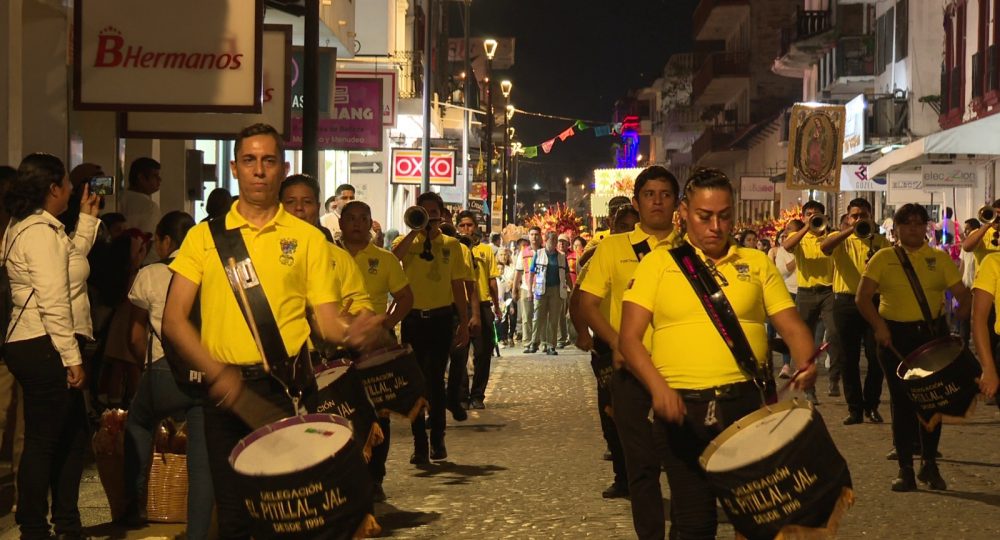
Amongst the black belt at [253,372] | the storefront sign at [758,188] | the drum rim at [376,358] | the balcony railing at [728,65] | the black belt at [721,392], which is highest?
the balcony railing at [728,65]

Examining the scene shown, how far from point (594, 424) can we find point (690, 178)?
7811 millimetres

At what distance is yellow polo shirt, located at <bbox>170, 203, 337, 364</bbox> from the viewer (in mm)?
5879

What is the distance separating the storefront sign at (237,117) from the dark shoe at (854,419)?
18.4 feet

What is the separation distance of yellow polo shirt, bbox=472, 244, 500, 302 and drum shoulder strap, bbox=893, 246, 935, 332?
23.6 ft

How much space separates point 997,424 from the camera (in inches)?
553

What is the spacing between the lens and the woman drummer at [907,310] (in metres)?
10.2

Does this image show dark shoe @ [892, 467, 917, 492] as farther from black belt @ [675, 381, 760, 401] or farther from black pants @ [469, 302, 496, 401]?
black pants @ [469, 302, 496, 401]

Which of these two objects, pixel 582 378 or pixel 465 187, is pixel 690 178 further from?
pixel 465 187

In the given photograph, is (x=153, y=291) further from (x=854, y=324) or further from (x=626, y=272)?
(x=854, y=324)

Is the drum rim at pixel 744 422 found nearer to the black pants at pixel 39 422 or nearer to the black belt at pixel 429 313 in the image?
the black pants at pixel 39 422

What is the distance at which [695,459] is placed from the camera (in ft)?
20.5

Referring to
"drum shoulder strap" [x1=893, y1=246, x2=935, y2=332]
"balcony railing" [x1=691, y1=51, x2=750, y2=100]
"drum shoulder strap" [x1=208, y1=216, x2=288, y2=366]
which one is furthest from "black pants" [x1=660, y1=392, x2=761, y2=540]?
"balcony railing" [x1=691, y1=51, x2=750, y2=100]

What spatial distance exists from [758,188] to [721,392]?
172ft

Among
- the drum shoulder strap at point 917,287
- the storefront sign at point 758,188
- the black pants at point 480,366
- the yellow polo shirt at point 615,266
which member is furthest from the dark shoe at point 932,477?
the storefront sign at point 758,188
